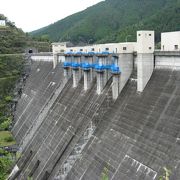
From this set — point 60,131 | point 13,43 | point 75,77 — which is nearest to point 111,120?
point 60,131

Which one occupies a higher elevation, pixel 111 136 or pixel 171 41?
pixel 171 41

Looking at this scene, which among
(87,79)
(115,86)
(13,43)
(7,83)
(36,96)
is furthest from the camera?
(13,43)

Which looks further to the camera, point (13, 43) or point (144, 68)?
point (13, 43)

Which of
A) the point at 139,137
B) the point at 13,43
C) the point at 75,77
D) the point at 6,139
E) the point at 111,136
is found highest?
the point at 13,43

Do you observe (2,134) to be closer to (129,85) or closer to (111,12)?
(129,85)

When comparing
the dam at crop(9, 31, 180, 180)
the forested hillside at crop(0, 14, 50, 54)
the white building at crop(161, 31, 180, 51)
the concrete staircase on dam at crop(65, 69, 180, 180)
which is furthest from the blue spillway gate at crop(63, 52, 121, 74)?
the forested hillside at crop(0, 14, 50, 54)

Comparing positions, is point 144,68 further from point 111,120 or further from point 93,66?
point 93,66

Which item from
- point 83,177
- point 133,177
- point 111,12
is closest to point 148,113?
point 133,177

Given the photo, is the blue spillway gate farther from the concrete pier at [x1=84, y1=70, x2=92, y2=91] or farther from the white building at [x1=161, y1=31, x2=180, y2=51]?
the white building at [x1=161, y1=31, x2=180, y2=51]
